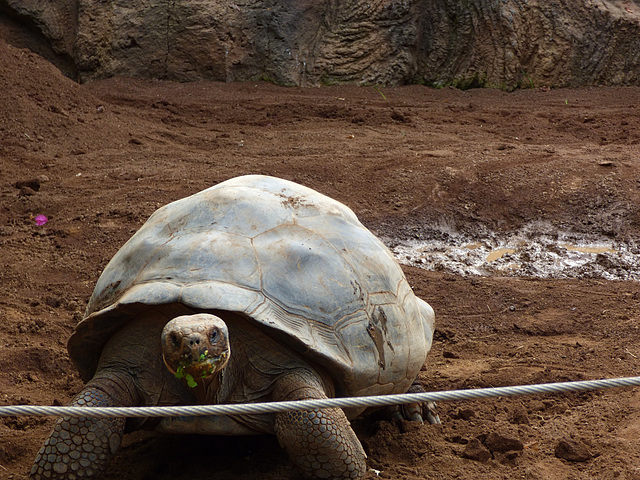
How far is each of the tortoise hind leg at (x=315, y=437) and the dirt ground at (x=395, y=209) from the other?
0.18 m

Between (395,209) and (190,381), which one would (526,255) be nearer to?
(395,209)

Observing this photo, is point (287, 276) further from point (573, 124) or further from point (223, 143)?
point (573, 124)

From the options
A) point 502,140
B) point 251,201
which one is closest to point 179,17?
point 502,140

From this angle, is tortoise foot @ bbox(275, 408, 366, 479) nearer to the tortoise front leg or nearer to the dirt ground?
the dirt ground

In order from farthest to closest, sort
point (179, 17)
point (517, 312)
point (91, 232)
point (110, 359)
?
point (179, 17) → point (91, 232) → point (517, 312) → point (110, 359)

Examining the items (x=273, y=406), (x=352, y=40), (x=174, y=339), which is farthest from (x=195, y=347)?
(x=352, y=40)

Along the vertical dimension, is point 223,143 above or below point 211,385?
below

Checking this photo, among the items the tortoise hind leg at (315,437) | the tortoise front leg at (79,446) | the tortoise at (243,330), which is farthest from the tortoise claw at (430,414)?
the tortoise front leg at (79,446)

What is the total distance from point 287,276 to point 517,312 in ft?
7.45

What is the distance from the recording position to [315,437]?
235 cm

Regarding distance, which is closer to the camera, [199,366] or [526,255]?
[199,366]

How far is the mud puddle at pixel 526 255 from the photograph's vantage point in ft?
17.1

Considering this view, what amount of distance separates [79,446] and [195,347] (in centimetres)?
57

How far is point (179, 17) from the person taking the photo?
10.1 meters
